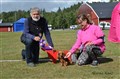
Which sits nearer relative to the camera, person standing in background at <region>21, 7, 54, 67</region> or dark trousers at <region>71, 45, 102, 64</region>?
dark trousers at <region>71, 45, 102, 64</region>

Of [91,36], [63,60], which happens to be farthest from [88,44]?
[63,60]

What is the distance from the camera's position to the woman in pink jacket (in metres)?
7.52

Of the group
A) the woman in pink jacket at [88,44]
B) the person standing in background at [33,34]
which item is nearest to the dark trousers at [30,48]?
the person standing in background at [33,34]

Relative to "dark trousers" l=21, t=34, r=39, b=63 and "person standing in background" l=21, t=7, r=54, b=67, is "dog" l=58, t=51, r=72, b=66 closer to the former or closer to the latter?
"person standing in background" l=21, t=7, r=54, b=67

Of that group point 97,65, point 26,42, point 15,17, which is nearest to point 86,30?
point 97,65

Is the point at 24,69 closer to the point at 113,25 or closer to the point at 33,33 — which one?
the point at 33,33

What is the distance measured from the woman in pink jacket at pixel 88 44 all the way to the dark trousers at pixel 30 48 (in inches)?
33.9

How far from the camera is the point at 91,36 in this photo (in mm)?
7688

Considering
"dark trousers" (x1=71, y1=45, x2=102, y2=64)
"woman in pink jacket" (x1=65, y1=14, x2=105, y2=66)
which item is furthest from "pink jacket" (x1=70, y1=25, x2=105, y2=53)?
"dark trousers" (x1=71, y1=45, x2=102, y2=64)

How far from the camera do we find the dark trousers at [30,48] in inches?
306

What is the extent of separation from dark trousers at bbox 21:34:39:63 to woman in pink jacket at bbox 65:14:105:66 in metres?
0.86

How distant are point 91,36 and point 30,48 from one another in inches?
55.1

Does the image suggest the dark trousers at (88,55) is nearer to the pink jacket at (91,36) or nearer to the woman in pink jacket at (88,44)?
the woman in pink jacket at (88,44)

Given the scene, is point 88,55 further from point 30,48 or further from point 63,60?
point 30,48
